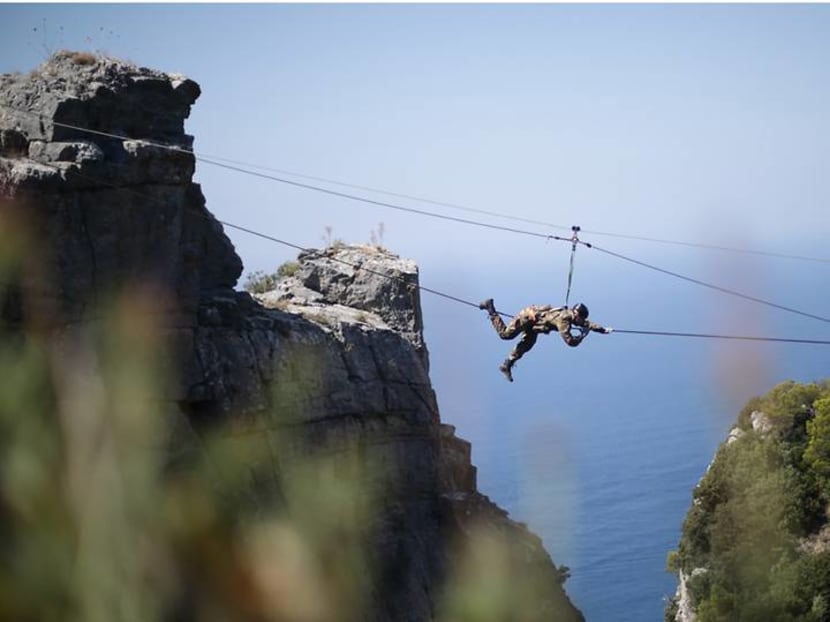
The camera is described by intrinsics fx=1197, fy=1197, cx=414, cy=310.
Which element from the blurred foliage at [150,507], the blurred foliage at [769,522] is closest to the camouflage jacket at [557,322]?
the blurred foliage at [150,507]

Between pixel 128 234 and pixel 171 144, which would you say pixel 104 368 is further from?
pixel 171 144

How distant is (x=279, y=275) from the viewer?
2817 centimetres

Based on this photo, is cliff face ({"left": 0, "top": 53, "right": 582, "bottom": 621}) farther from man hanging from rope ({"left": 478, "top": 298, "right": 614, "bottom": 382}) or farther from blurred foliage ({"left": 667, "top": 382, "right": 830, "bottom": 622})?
blurred foliage ({"left": 667, "top": 382, "right": 830, "bottom": 622})

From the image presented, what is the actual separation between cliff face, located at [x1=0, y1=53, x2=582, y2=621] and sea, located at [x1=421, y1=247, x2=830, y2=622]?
5.19 metres

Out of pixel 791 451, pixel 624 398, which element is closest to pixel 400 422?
pixel 791 451

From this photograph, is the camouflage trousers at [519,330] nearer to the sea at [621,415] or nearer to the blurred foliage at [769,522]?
the sea at [621,415]

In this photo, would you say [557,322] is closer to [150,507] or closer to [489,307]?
[489,307]

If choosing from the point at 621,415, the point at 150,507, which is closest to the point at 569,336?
the point at 150,507

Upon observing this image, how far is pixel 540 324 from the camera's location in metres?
18.6

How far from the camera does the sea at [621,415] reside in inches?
1844

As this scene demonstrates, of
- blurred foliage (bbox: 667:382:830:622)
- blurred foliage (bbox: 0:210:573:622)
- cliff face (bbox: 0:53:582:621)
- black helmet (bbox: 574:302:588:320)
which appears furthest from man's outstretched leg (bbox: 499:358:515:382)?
blurred foliage (bbox: 667:382:830:622)

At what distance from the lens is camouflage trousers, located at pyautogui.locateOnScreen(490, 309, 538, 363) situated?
18812mm

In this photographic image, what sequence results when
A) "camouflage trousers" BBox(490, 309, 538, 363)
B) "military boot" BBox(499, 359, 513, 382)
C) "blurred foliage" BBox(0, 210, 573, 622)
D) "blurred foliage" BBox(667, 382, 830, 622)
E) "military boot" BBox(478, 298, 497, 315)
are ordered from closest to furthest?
"blurred foliage" BBox(0, 210, 573, 622), "camouflage trousers" BBox(490, 309, 538, 363), "military boot" BBox(478, 298, 497, 315), "military boot" BBox(499, 359, 513, 382), "blurred foliage" BBox(667, 382, 830, 622)

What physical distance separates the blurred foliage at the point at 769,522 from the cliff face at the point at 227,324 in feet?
47.4
